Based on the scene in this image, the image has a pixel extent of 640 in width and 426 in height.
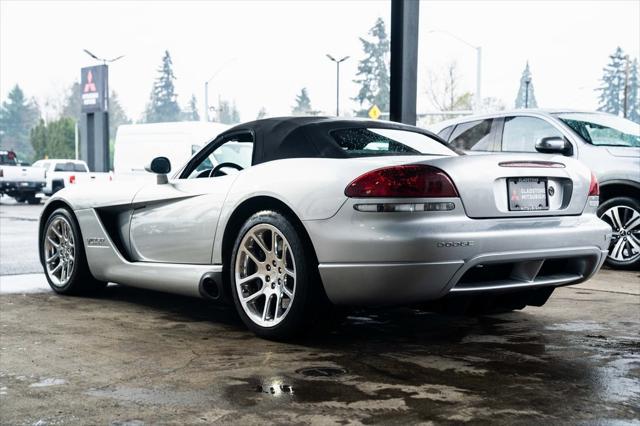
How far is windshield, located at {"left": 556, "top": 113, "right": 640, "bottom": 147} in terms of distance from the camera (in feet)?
29.0

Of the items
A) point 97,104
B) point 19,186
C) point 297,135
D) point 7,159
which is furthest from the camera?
point 97,104

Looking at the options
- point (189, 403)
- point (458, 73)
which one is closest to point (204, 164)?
point (189, 403)

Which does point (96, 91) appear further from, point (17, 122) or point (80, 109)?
point (17, 122)

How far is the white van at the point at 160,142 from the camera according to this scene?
20000 millimetres

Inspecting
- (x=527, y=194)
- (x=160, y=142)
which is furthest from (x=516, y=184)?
(x=160, y=142)

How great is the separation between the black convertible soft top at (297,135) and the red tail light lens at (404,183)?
0.45 meters

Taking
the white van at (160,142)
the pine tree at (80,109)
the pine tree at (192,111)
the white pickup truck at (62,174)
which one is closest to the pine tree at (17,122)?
the pine tree at (80,109)

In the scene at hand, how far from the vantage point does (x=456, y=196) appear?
14.2 ft

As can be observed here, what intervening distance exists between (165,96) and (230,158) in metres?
125

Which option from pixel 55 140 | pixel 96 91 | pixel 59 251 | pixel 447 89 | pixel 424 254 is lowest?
pixel 59 251

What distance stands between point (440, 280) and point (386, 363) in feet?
1.65

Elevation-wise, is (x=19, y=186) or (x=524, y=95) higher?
(x=524, y=95)

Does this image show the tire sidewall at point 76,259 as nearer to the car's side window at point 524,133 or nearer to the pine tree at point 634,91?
the car's side window at point 524,133

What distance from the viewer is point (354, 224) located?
170 inches
